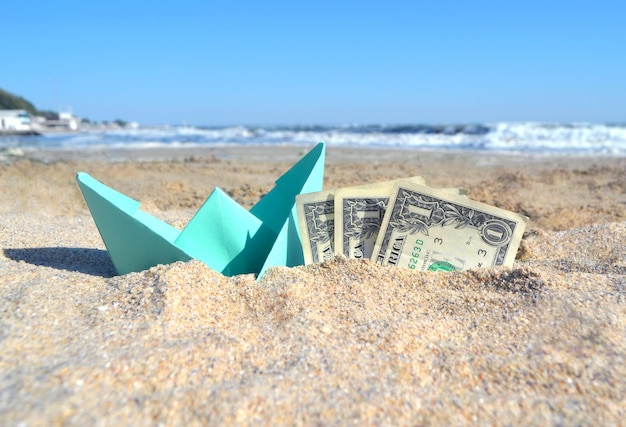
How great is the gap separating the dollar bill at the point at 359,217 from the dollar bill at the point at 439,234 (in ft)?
0.24

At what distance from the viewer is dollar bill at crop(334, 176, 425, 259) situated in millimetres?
2682

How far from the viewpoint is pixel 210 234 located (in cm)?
263

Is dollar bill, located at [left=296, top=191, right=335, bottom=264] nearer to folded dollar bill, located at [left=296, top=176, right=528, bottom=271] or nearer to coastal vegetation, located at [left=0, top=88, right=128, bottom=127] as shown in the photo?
folded dollar bill, located at [left=296, top=176, right=528, bottom=271]

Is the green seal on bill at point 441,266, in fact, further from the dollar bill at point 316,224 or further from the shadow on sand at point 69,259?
the shadow on sand at point 69,259

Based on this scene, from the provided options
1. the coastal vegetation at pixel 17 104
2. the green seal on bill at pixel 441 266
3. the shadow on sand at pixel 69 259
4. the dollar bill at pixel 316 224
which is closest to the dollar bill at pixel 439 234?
the green seal on bill at pixel 441 266

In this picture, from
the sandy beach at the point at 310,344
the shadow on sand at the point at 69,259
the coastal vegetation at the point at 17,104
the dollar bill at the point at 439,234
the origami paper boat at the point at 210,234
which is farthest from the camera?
the coastal vegetation at the point at 17,104

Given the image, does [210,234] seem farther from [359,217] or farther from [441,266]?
[441,266]

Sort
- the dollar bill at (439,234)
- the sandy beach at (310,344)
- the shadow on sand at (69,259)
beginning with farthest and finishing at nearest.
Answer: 1. the shadow on sand at (69,259)
2. the dollar bill at (439,234)
3. the sandy beach at (310,344)

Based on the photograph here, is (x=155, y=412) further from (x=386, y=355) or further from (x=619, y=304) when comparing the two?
(x=619, y=304)

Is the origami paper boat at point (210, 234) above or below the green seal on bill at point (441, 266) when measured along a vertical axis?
above

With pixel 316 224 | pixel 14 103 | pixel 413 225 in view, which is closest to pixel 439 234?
pixel 413 225

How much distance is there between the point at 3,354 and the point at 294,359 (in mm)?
1047

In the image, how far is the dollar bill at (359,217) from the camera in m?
2.68

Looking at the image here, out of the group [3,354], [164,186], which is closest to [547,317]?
[3,354]
